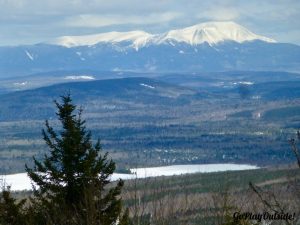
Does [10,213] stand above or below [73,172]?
below

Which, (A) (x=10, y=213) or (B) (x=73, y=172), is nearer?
(A) (x=10, y=213)

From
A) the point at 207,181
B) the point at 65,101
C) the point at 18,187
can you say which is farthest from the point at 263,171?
the point at 65,101

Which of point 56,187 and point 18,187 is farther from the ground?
point 56,187

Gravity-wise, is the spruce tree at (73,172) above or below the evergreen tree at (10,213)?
above

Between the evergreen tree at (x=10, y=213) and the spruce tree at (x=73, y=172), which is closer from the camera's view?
the evergreen tree at (x=10, y=213)

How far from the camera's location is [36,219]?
12.6 metres

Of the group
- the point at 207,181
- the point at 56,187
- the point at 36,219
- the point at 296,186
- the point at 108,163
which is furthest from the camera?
the point at 207,181

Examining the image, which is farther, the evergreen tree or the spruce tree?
the spruce tree

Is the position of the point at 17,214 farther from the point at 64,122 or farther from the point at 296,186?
the point at 296,186

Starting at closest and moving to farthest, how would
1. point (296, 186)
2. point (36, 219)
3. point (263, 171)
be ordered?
1. point (296, 186)
2. point (36, 219)
3. point (263, 171)

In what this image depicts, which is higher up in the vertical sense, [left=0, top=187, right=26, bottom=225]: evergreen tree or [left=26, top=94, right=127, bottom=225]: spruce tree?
[left=26, top=94, right=127, bottom=225]: spruce tree

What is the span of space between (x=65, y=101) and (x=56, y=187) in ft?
7.13

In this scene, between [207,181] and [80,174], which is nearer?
[80,174]

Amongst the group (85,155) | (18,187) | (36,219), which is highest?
(85,155)
